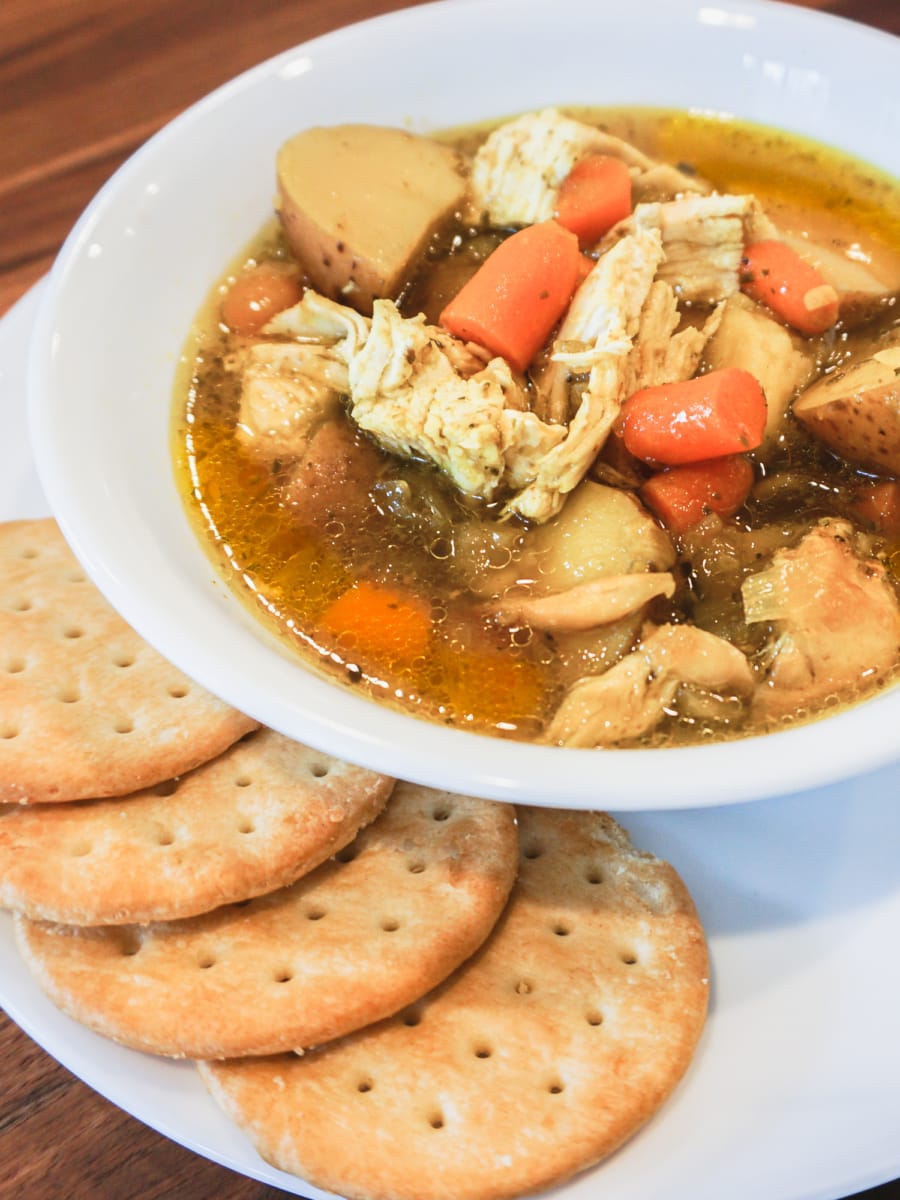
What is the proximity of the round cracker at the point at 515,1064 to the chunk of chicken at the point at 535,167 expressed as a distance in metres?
1.51

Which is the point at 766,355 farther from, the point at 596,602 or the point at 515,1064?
the point at 515,1064

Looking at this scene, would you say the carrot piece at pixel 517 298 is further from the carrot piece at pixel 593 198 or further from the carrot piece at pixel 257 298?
the carrot piece at pixel 257 298

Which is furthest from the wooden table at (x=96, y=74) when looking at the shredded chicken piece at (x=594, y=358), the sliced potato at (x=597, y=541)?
the sliced potato at (x=597, y=541)

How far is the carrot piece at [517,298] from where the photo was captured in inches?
81.5

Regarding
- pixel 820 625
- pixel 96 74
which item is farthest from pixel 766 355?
pixel 96 74

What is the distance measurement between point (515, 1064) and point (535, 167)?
1897 millimetres

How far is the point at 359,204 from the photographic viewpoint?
232cm

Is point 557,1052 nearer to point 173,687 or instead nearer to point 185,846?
point 185,846

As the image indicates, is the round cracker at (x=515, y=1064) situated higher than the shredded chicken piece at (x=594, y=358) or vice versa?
the shredded chicken piece at (x=594, y=358)

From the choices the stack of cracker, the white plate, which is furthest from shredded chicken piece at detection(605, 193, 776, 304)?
the stack of cracker

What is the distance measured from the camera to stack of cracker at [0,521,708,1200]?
144cm

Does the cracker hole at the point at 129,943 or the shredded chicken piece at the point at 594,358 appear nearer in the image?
the cracker hole at the point at 129,943

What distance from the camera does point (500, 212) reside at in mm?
2443

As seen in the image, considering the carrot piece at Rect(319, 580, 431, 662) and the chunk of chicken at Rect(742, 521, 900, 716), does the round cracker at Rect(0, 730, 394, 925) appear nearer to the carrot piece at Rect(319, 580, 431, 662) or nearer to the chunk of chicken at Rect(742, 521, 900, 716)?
the carrot piece at Rect(319, 580, 431, 662)
